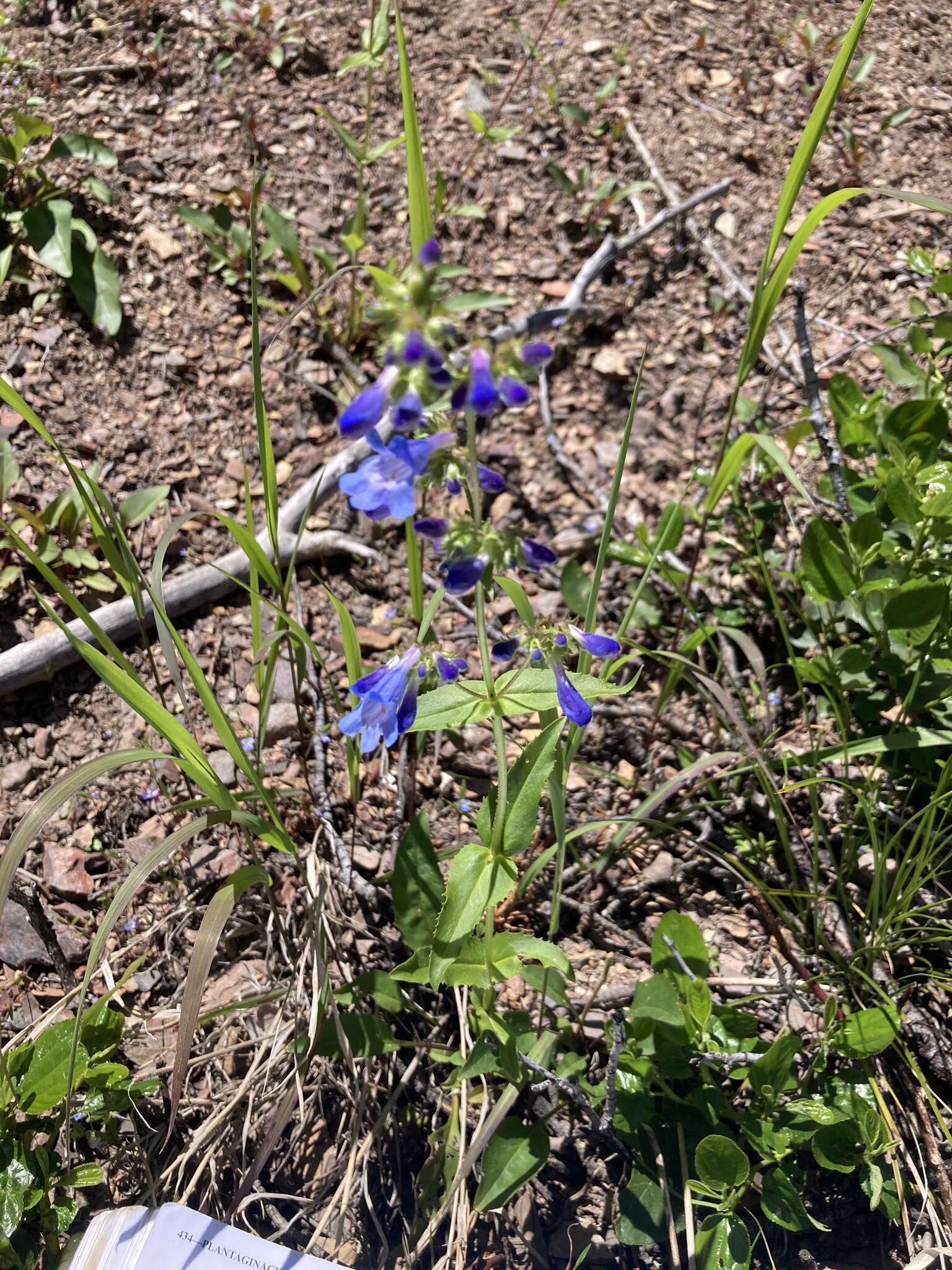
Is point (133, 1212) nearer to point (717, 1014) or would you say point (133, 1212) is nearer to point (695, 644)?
point (717, 1014)

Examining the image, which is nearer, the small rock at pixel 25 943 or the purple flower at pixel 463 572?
the purple flower at pixel 463 572

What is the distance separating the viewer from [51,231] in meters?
3.53

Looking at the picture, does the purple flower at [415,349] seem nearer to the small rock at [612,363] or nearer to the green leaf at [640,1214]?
the green leaf at [640,1214]

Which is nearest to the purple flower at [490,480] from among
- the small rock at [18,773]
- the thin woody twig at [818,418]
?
the thin woody twig at [818,418]

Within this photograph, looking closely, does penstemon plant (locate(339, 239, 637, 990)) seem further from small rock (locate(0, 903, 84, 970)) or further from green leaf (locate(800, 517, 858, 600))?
small rock (locate(0, 903, 84, 970))

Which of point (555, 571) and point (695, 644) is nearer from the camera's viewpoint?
point (695, 644)

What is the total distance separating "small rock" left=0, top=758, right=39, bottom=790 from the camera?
8.97ft

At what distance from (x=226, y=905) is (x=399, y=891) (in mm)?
414

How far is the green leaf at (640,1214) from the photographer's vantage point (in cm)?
199

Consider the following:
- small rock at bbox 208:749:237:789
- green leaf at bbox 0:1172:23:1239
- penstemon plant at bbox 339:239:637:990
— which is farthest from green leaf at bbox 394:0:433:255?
green leaf at bbox 0:1172:23:1239

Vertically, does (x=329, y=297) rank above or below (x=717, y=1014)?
above

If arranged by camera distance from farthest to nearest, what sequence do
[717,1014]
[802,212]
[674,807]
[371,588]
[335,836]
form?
[802,212]
[371,588]
[674,807]
[335,836]
[717,1014]

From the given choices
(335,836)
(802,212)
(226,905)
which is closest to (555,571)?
(335,836)

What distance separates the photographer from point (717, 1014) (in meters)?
2.14
